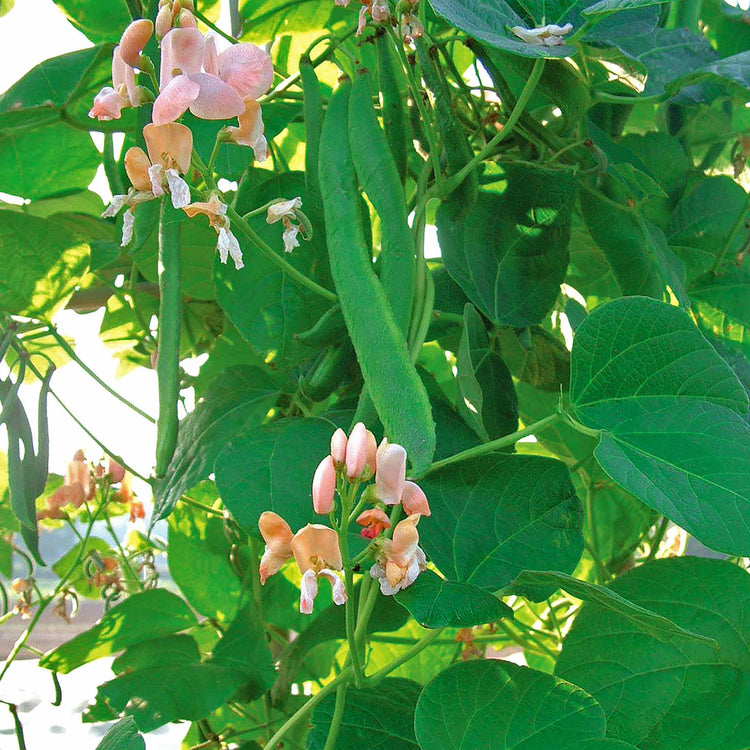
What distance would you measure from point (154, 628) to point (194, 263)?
31cm

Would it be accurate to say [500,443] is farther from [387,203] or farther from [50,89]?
[50,89]

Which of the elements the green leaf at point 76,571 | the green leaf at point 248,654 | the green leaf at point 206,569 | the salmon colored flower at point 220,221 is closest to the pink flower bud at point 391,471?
the salmon colored flower at point 220,221

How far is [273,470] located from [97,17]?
0.45 m

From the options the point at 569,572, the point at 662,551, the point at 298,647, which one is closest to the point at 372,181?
the point at 569,572

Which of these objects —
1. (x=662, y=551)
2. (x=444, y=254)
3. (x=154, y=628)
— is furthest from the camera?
(x=662, y=551)

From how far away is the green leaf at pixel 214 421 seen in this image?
0.56 m

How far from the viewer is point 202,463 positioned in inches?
22.4

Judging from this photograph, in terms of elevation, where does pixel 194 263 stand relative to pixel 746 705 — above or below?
above

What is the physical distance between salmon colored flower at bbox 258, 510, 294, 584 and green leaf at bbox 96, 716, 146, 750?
0.19m

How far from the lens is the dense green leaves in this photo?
17.4 inches

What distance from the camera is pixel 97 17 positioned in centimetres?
72

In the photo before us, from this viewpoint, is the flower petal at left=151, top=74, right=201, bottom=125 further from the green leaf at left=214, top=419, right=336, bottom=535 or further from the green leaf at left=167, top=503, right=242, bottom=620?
the green leaf at left=167, top=503, right=242, bottom=620

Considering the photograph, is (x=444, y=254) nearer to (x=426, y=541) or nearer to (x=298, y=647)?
(x=426, y=541)

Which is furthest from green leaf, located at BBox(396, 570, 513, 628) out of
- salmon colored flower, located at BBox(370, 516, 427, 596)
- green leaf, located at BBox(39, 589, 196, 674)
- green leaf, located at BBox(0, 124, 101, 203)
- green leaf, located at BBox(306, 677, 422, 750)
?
green leaf, located at BBox(0, 124, 101, 203)
